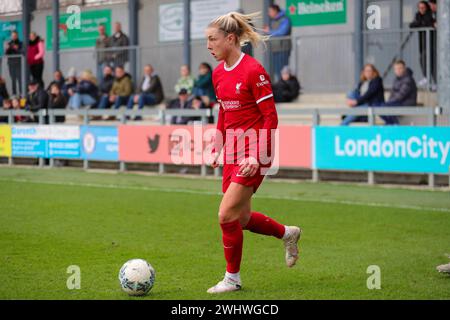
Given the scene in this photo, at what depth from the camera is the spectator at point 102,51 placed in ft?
86.6

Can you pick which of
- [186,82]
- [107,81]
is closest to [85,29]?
[107,81]

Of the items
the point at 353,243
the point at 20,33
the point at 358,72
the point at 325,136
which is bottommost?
the point at 353,243

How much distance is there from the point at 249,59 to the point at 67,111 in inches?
614

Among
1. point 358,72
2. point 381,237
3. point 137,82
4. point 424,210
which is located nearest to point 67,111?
point 137,82

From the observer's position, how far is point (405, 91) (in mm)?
17812

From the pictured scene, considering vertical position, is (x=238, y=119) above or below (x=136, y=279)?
above

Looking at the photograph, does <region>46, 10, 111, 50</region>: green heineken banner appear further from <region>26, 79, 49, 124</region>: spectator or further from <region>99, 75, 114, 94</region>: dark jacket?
<region>26, 79, 49, 124</region>: spectator

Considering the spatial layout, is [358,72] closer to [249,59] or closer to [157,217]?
[157,217]

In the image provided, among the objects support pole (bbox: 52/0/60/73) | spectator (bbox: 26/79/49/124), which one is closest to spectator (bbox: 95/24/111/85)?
support pole (bbox: 52/0/60/73)

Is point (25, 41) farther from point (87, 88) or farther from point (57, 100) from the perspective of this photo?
point (57, 100)

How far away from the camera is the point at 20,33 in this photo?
3084 centimetres

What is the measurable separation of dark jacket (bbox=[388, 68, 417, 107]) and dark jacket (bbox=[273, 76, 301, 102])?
12.5 ft

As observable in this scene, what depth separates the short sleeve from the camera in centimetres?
706

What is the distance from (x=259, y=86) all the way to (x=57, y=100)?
56.9 ft
